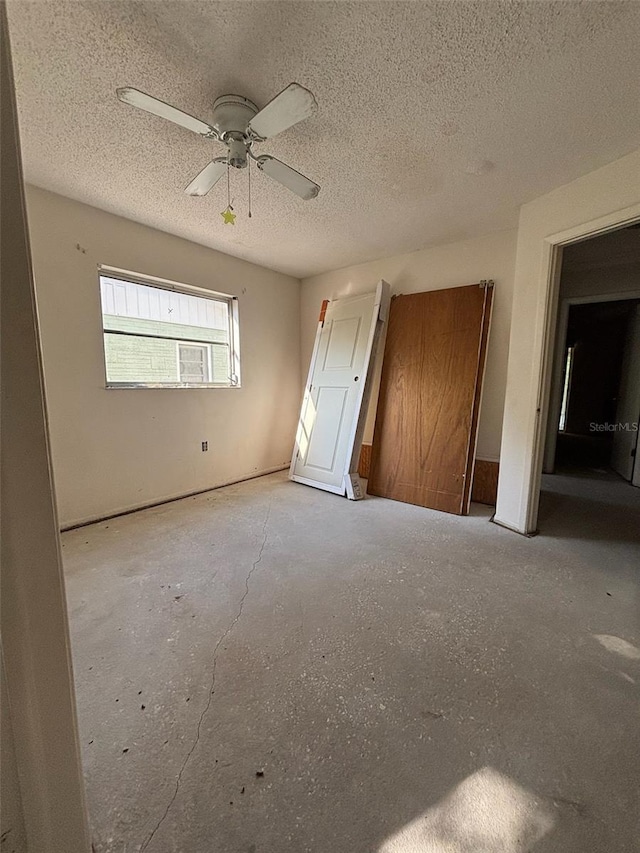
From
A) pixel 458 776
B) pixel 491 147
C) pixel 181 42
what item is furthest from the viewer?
pixel 491 147

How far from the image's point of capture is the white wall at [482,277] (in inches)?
120

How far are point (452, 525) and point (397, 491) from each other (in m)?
0.69

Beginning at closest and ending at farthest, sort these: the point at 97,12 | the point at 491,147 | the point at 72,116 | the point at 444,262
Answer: the point at 97,12
the point at 72,116
the point at 491,147
the point at 444,262

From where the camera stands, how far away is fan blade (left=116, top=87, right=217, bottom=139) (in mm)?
1323

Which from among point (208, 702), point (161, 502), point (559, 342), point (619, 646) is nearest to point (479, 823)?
point (208, 702)

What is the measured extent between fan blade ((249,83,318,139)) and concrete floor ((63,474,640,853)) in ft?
7.30

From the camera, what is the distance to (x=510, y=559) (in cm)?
224

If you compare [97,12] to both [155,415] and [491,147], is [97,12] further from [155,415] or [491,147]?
[155,415]

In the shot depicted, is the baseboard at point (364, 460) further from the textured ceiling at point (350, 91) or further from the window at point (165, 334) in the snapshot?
the textured ceiling at point (350, 91)

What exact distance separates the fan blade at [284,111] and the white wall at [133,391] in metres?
1.80

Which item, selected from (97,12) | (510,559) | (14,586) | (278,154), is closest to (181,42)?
(97,12)

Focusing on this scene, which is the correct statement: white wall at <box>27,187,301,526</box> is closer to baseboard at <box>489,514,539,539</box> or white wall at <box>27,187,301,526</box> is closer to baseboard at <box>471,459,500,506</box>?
baseboard at <box>471,459,500,506</box>

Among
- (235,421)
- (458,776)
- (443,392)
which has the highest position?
(443,392)

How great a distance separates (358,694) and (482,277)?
3293 millimetres
